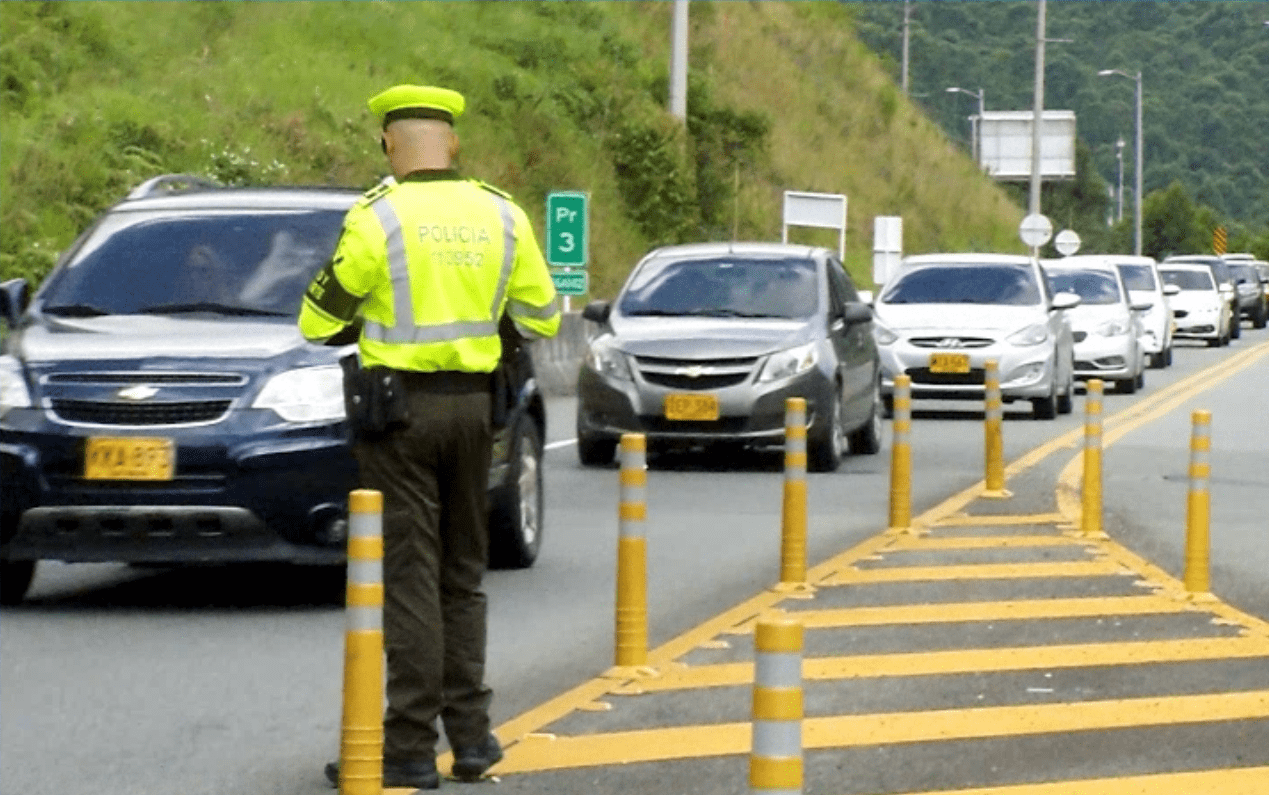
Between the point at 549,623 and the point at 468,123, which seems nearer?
the point at 549,623

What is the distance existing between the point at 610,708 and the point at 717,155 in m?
42.9

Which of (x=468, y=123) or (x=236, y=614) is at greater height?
(x=468, y=123)

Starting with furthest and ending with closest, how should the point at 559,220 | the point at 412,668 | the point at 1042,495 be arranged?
1. the point at 559,220
2. the point at 1042,495
3. the point at 412,668

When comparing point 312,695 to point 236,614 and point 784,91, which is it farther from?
point 784,91

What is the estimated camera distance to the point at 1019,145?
79.9m

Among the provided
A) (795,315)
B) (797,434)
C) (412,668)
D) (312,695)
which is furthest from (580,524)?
(412,668)

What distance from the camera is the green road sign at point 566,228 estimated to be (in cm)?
3166

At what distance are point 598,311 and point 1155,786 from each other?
12.7 metres

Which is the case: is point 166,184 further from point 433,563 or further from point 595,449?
point 595,449

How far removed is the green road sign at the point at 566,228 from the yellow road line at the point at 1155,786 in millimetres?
23483

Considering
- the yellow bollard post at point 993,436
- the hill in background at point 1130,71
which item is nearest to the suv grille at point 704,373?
the yellow bollard post at point 993,436

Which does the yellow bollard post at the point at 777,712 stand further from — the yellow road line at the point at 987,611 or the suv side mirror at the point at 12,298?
the suv side mirror at the point at 12,298

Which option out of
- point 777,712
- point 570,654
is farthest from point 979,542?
point 777,712

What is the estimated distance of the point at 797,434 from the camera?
12.9 m
